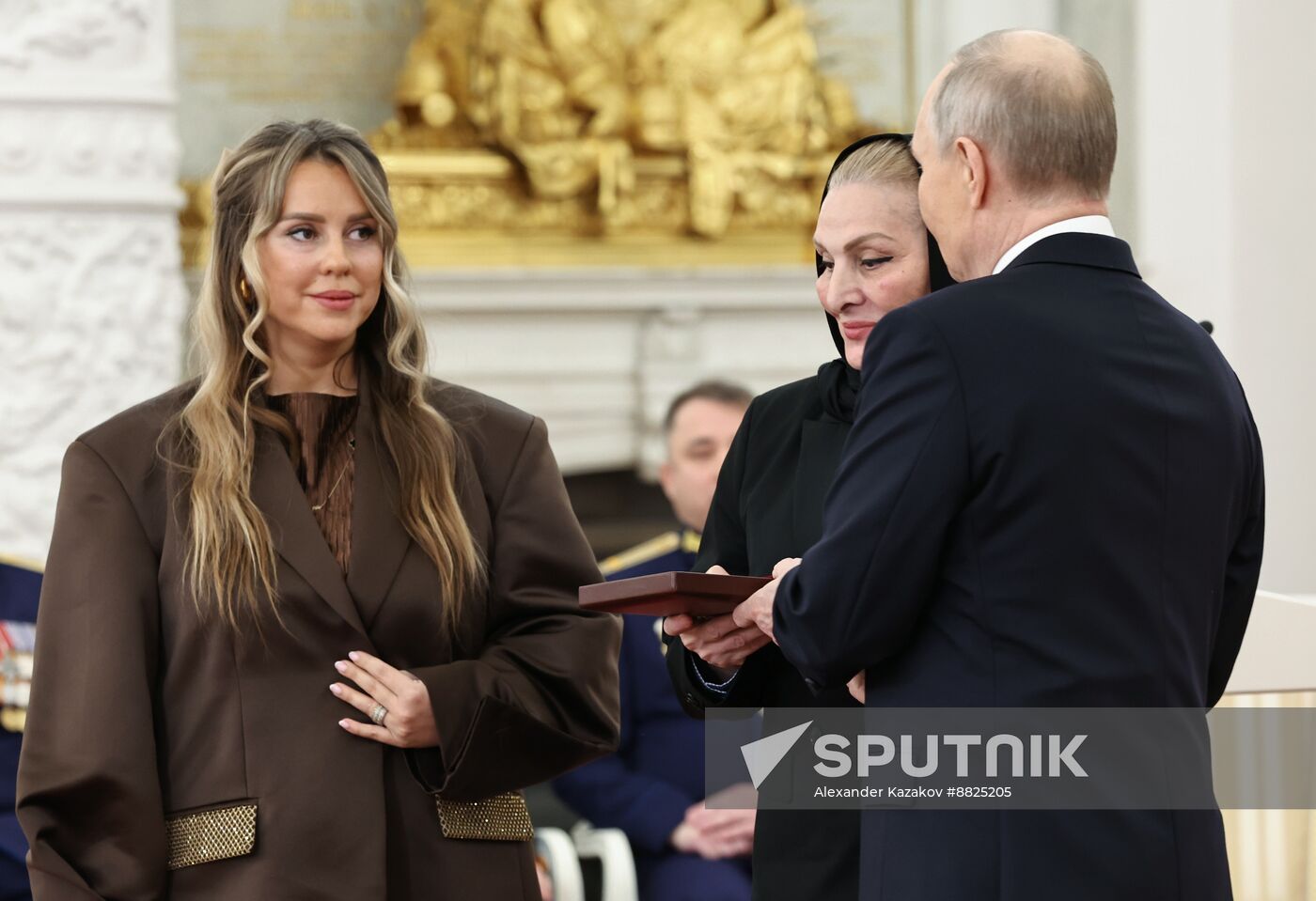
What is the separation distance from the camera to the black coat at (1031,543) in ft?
6.10

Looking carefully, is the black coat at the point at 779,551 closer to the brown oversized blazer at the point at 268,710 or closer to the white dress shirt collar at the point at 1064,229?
the brown oversized blazer at the point at 268,710

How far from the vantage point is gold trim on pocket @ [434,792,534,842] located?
2.51 metres

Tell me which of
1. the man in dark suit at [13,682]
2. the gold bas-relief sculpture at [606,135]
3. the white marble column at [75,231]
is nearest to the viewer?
the man in dark suit at [13,682]

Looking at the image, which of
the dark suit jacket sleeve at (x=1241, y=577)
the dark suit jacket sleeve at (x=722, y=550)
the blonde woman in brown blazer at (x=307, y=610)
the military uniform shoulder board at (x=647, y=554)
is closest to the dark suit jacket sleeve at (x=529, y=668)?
the blonde woman in brown blazer at (x=307, y=610)

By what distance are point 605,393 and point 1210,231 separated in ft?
7.31

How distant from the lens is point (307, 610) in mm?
2480

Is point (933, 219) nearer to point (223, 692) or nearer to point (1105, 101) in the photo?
point (1105, 101)

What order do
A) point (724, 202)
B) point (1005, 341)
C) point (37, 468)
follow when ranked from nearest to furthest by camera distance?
1. point (1005, 341)
2. point (37, 468)
3. point (724, 202)

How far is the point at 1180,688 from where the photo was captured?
192 cm

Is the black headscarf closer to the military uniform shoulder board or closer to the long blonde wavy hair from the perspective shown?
the long blonde wavy hair

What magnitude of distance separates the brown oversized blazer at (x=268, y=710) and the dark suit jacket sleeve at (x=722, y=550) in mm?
243

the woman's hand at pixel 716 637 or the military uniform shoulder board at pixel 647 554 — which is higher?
the woman's hand at pixel 716 637

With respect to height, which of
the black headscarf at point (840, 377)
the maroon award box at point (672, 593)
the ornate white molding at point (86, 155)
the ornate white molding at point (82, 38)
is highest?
the ornate white molding at point (82, 38)

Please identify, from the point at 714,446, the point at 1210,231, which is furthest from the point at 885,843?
the point at 1210,231
